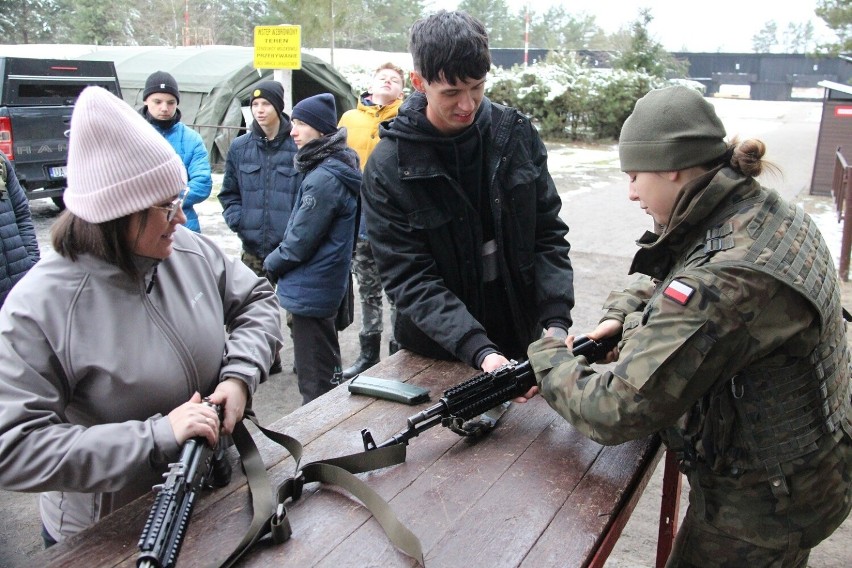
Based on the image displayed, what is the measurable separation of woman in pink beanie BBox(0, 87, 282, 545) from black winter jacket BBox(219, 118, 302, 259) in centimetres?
273

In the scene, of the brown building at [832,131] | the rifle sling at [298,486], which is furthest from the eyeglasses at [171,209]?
the brown building at [832,131]

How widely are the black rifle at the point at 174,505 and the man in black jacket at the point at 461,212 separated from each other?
2.96ft

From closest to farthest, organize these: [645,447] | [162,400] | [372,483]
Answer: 1. [162,400]
2. [372,483]
3. [645,447]

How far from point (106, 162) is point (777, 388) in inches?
64.9

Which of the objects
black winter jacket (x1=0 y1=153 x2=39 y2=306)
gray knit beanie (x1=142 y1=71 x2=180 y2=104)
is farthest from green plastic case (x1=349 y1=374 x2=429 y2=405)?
gray knit beanie (x1=142 y1=71 x2=180 y2=104)

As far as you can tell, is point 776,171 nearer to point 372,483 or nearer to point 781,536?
point 781,536

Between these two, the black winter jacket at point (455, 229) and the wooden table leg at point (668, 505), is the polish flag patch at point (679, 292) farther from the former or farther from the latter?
the wooden table leg at point (668, 505)

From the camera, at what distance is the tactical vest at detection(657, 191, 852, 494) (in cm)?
174

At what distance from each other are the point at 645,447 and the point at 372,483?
0.81 meters

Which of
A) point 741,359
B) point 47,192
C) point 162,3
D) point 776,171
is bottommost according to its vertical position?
point 47,192

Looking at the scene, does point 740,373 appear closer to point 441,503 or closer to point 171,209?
point 441,503

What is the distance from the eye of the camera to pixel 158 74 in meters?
5.10

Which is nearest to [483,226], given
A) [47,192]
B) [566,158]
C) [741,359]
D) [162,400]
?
[741,359]

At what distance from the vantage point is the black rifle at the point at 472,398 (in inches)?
79.7
